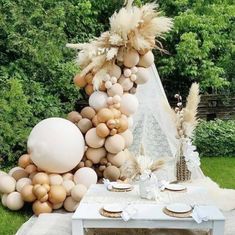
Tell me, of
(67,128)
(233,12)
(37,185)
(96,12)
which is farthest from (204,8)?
(37,185)

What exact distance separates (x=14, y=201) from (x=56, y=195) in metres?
0.48

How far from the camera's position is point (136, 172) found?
13.8 feet

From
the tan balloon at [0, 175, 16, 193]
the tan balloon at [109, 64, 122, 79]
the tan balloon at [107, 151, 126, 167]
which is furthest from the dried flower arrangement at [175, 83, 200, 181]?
the tan balloon at [0, 175, 16, 193]

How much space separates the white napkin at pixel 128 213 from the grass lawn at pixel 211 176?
1.45 meters

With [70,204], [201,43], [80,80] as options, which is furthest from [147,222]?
[201,43]

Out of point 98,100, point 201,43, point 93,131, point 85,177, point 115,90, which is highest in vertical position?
point 201,43

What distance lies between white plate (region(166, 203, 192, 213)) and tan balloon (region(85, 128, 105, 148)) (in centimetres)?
156

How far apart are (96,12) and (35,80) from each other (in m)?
2.00

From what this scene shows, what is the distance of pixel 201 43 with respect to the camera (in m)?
8.33

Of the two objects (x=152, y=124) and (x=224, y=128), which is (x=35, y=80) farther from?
(x=224, y=128)

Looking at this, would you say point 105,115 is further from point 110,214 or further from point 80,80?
point 110,214

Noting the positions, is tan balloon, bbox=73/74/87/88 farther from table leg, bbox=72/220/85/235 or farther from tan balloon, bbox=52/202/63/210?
table leg, bbox=72/220/85/235

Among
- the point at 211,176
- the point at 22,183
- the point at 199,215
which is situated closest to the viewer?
the point at 199,215

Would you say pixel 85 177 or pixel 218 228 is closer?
pixel 218 228
